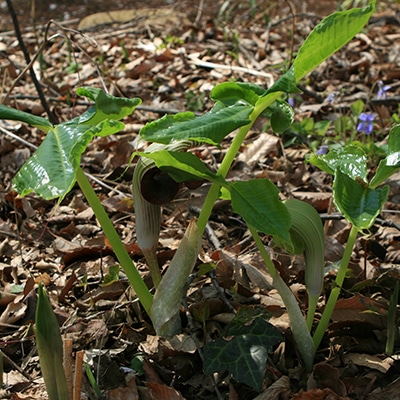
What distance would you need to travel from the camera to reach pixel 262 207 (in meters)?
1.11

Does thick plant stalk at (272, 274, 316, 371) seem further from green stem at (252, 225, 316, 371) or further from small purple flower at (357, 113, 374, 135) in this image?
small purple flower at (357, 113, 374, 135)

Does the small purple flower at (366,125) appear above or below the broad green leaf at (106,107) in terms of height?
below

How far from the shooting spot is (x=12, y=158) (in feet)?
8.27

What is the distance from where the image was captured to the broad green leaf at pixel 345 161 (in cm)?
122

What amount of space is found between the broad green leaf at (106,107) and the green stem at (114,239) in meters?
0.12

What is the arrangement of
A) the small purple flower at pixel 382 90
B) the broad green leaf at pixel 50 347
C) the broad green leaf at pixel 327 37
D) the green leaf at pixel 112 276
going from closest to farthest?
1. the broad green leaf at pixel 50 347
2. the broad green leaf at pixel 327 37
3. the green leaf at pixel 112 276
4. the small purple flower at pixel 382 90

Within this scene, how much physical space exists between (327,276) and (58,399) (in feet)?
2.81

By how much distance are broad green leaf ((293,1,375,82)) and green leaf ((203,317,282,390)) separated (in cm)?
56

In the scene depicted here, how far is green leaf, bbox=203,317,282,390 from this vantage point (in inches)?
48.2

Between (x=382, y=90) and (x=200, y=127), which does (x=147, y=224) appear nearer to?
(x=200, y=127)

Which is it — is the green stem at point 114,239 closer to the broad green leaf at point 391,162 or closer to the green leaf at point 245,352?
the green leaf at point 245,352

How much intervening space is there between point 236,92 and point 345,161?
0.30m

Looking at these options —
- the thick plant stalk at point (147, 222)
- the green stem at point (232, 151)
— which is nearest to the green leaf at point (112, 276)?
the thick plant stalk at point (147, 222)

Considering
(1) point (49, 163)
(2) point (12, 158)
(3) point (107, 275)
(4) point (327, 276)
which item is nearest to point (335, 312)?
(4) point (327, 276)
